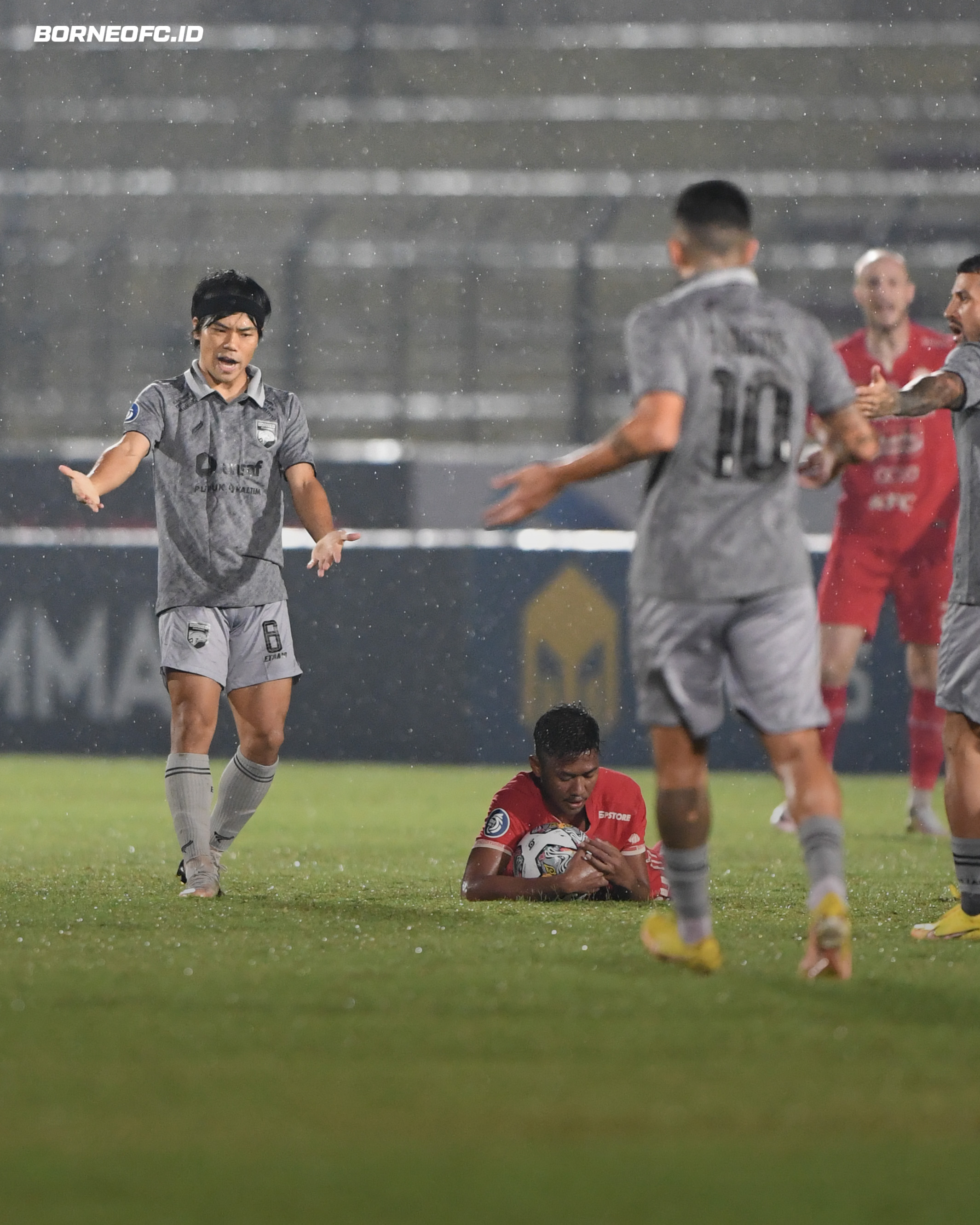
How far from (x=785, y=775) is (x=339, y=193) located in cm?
1481

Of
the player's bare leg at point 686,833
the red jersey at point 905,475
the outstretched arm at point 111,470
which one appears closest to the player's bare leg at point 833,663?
the red jersey at point 905,475

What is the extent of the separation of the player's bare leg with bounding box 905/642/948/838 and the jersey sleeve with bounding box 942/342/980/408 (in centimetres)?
354

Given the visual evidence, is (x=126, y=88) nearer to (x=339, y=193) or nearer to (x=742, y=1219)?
(x=339, y=193)

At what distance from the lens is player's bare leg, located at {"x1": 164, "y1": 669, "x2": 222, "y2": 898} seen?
16.6ft

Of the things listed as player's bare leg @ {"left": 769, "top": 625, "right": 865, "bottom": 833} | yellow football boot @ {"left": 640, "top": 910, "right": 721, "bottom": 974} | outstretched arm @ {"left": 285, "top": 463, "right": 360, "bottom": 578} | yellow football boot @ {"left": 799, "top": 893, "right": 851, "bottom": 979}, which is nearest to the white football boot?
player's bare leg @ {"left": 769, "top": 625, "right": 865, "bottom": 833}

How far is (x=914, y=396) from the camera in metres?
4.16

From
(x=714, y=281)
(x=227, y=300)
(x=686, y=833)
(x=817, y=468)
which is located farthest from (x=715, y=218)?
(x=227, y=300)

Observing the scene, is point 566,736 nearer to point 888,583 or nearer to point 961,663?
point 961,663

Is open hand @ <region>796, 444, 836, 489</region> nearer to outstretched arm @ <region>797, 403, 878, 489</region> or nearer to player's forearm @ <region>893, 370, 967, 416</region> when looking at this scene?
outstretched arm @ <region>797, 403, 878, 489</region>

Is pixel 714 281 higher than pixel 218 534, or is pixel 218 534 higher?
pixel 714 281

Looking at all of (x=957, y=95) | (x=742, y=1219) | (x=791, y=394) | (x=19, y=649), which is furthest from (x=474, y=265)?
(x=742, y=1219)

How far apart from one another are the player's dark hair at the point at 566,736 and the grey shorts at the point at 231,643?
2.46 ft

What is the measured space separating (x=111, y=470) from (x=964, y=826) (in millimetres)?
2343

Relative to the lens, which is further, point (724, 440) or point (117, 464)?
point (117, 464)
